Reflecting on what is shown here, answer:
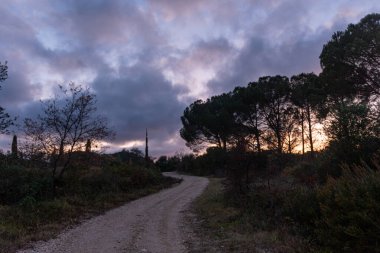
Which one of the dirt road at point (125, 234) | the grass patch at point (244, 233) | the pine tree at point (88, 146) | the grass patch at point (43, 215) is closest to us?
the grass patch at point (244, 233)

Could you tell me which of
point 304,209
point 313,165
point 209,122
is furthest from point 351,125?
point 209,122

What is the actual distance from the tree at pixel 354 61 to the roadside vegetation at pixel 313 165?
0.22 feet

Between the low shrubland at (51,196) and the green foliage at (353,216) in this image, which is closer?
the green foliage at (353,216)

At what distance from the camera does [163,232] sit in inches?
626

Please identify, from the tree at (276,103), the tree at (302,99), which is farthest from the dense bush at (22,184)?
the tree at (276,103)

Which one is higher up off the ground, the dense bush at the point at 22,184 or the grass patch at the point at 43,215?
the dense bush at the point at 22,184

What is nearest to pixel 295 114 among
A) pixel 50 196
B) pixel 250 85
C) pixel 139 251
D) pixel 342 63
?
pixel 250 85

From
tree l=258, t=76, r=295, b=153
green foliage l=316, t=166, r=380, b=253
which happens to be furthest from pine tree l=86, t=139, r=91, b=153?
tree l=258, t=76, r=295, b=153

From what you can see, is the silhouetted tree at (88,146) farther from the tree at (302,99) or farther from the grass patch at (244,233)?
the tree at (302,99)

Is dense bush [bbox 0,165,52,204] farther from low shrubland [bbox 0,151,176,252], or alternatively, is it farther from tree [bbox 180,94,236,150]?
tree [bbox 180,94,236,150]

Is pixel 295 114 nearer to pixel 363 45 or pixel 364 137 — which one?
pixel 363 45

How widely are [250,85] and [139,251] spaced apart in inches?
1644

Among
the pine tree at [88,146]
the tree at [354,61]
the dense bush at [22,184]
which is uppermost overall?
the tree at [354,61]

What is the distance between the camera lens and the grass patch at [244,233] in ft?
37.9
